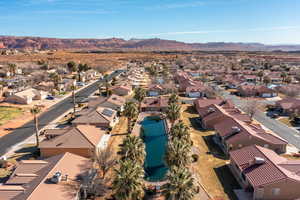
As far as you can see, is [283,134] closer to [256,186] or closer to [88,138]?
[256,186]

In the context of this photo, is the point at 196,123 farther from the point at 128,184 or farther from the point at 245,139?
the point at 128,184

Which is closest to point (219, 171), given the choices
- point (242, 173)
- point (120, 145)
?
point (242, 173)

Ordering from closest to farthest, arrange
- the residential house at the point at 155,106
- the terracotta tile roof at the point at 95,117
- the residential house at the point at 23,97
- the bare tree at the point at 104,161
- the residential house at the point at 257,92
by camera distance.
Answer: the bare tree at the point at 104,161 < the terracotta tile roof at the point at 95,117 < the residential house at the point at 155,106 < the residential house at the point at 23,97 < the residential house at the point at 257,92

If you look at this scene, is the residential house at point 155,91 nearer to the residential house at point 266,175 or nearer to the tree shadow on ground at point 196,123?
the tree shadow on ground at point 196,123

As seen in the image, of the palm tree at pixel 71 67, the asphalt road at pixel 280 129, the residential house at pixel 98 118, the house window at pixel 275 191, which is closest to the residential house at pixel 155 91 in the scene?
the residential house at pixel 98 118

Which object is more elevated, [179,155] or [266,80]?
[266,80]

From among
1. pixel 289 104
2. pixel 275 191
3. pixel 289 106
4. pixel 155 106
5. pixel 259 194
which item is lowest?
pixel 259 194

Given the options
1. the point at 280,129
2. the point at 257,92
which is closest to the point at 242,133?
the point at 280,129
